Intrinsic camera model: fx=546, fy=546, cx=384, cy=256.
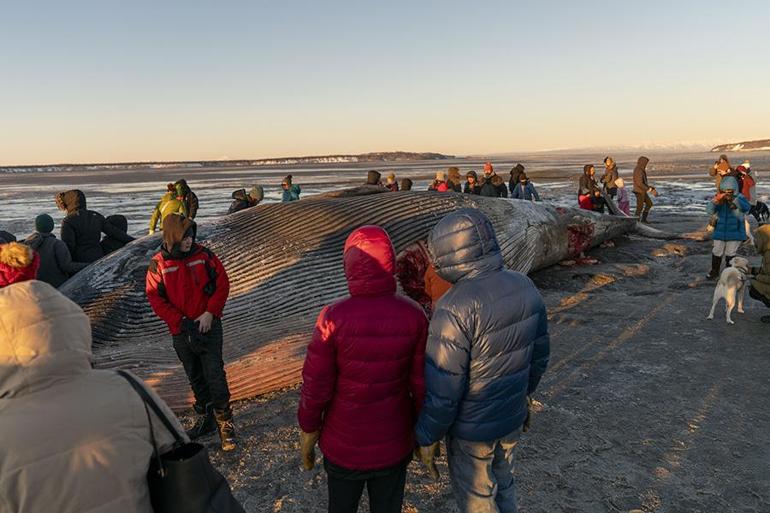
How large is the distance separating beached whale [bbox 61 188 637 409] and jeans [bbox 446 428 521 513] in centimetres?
268

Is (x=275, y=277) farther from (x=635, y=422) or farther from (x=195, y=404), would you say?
(x=635, y=422)

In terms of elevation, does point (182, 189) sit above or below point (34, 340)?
above

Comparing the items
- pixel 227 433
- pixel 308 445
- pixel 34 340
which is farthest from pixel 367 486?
pixel 227 433

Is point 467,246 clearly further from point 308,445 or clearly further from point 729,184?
point 729,184

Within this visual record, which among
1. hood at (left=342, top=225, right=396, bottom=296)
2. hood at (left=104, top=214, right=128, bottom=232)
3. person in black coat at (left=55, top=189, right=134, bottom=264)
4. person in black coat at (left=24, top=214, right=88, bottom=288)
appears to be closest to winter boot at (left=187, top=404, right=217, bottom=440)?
hood at (left=342, top=225, right=396, bottom=296)

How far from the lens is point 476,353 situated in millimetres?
2525

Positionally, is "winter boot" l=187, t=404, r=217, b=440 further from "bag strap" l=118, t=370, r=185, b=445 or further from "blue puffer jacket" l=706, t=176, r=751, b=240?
"blue puffer jacket" l=706, t=176, r=751, b=240

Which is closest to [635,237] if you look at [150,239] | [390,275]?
[150,239]

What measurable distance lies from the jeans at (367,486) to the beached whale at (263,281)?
2592 millimetres

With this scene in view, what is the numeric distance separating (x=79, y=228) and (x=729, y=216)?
9353 millimetres

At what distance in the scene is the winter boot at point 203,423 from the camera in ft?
14.4

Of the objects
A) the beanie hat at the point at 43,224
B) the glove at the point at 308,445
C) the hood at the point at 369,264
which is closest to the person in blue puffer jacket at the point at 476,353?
the hood at the point at 369,264

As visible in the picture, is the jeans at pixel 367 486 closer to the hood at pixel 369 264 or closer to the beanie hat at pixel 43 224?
the hood at pixel 369 264

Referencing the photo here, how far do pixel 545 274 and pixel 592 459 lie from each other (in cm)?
597
